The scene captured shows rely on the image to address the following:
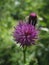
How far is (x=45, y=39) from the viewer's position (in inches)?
103

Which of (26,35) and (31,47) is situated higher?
(26,35)

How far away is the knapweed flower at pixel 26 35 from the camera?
74.9 inches

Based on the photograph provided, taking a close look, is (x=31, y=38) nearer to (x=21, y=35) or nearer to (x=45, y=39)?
(x=21, y=35)

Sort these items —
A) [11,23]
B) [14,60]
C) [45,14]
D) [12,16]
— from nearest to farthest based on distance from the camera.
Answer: [14,60] → [45,14] → [11,23] → [12,16]

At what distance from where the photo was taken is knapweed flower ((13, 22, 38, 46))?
190 cm

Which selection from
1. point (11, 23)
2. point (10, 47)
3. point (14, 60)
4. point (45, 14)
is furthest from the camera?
point (11, 23)

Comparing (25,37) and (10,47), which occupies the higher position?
(25,37)

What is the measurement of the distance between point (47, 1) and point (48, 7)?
3.0 inches

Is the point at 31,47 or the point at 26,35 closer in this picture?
the point at 26,35

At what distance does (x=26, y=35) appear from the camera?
1917 millimetres

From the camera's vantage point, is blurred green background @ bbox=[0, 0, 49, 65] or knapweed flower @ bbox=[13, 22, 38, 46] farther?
blurred green background @ bbox=[0, 0, 49, 65]

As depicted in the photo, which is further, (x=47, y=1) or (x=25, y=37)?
(x=47, y=1)

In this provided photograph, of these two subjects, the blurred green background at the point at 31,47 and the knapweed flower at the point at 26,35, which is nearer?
the knapweed flower at the point at 26,35

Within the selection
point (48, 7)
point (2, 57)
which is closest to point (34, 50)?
point (2, 57)
